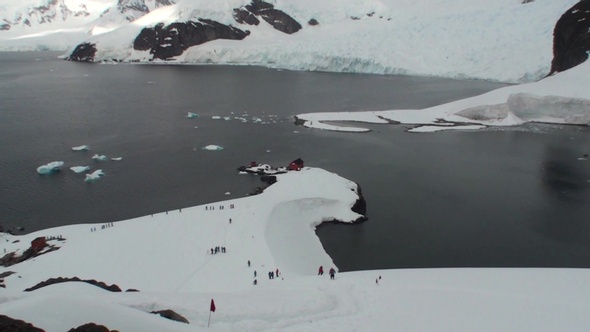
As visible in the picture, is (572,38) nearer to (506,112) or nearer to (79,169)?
(506,112)

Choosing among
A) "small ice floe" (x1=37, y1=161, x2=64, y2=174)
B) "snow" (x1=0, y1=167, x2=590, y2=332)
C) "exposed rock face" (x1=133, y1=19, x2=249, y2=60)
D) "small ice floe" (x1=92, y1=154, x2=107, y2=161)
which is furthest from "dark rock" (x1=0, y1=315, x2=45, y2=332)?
"exposed rock face" (x1=133, y1=19, x2=249, y2=60)

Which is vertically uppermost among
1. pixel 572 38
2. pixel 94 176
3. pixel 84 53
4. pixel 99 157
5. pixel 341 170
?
pixel 572 38

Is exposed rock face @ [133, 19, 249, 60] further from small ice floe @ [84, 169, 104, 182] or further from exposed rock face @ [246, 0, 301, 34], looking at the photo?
small ice floe @ [84, 169, 104, 182]

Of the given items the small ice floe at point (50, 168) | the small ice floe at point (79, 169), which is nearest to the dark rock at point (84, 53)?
the small ice floe at point (50, 168)

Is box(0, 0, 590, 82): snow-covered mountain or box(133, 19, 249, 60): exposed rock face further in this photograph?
box(133, 19, 249, 60): exposed rock face

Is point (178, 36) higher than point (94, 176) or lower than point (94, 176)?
higher

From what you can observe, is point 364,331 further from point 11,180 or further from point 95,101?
point 95,101

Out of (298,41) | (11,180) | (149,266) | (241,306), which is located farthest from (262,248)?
(298,41)

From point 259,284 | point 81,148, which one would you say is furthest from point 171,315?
point 81,148
